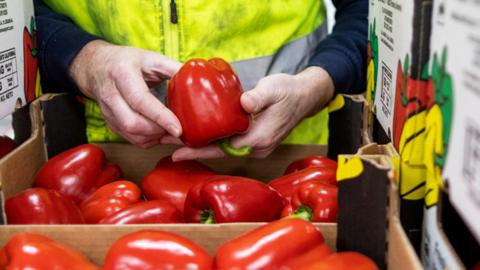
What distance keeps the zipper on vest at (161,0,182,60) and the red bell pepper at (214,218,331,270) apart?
0.69 meters

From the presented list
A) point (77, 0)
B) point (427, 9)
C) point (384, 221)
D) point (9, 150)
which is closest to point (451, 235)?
point (384, 221)

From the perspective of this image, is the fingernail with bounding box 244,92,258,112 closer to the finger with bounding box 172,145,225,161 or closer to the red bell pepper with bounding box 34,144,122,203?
the finger with bounding box 172,145,225,161

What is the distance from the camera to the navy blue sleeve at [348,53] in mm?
1521

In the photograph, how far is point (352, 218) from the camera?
0.93 metres

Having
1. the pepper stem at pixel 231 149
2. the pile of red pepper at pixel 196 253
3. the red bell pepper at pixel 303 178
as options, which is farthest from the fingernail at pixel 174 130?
the pile of red pepper at pixel 196 253

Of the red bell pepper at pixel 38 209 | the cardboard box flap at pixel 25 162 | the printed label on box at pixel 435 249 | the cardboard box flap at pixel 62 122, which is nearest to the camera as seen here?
the printed label on box at pixel 435 249

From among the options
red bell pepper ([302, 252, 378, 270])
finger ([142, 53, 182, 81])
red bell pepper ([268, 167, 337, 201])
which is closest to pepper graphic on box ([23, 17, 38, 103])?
finger ([142, 53, 182, 81])

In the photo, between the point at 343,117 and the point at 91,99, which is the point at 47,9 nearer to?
the point at 91,99

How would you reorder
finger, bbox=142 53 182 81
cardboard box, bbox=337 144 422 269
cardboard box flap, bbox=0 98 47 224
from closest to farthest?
cardboard box, bbox=337 144 422 269, cardboard box flap, bbox=0 98 47 224, finger, bbox=142 53 182 81

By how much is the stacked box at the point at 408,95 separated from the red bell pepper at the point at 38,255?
459 millimetres

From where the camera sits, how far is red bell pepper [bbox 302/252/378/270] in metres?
0.84

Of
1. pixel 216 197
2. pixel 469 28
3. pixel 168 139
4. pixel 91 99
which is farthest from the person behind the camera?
pixel 91 99

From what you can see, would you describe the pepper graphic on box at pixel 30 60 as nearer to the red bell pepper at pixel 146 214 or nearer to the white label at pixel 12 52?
the white label at pixel 12 52

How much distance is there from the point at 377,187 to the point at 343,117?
0.58 meters
